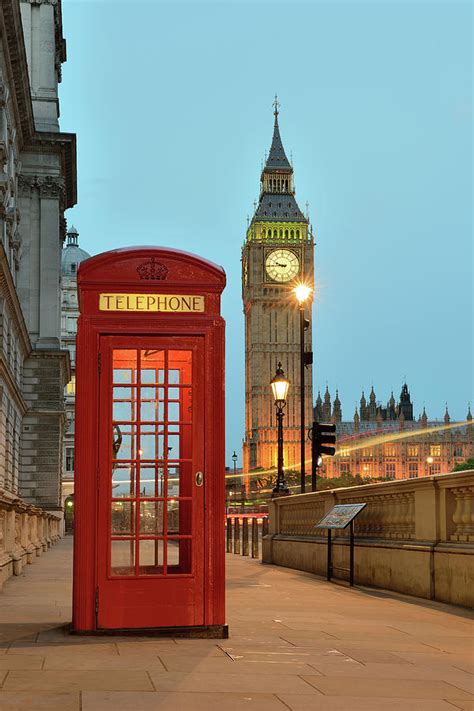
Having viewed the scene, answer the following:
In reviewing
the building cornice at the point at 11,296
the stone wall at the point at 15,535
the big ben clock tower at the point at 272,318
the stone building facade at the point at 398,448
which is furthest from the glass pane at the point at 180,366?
the stone building facade at the point at 398,448

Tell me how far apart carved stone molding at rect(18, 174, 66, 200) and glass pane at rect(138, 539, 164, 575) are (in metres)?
43.8

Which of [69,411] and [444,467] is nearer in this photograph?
[69,411]

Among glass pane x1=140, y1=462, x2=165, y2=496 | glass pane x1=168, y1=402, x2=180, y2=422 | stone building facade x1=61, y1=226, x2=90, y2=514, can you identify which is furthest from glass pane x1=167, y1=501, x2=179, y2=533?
stone building facade x1=61, y1=226, x2=90, y2=514

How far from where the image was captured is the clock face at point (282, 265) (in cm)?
16112

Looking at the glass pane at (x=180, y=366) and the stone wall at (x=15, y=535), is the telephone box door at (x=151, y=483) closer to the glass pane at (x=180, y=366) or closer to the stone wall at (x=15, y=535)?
the glass pane at (x=180, y=366)

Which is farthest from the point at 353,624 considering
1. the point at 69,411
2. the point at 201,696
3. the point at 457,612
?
the point at 69,411

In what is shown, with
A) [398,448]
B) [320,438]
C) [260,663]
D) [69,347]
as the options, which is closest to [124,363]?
[260,663]

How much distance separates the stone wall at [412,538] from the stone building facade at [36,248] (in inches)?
1025

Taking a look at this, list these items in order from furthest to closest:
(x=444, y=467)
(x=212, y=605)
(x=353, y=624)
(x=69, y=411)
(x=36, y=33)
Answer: (x=444, y=467)
(x=69, y=411)
(x=36, y=33)
(x=353, y=624)
(x=212, y=605)

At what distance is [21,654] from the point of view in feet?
24.2

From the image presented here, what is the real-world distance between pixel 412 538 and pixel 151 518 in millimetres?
5403

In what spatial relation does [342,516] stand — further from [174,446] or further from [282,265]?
[282,265]

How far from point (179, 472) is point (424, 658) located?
7.53 feet

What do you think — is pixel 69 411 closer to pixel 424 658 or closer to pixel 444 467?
pixel 424 658
